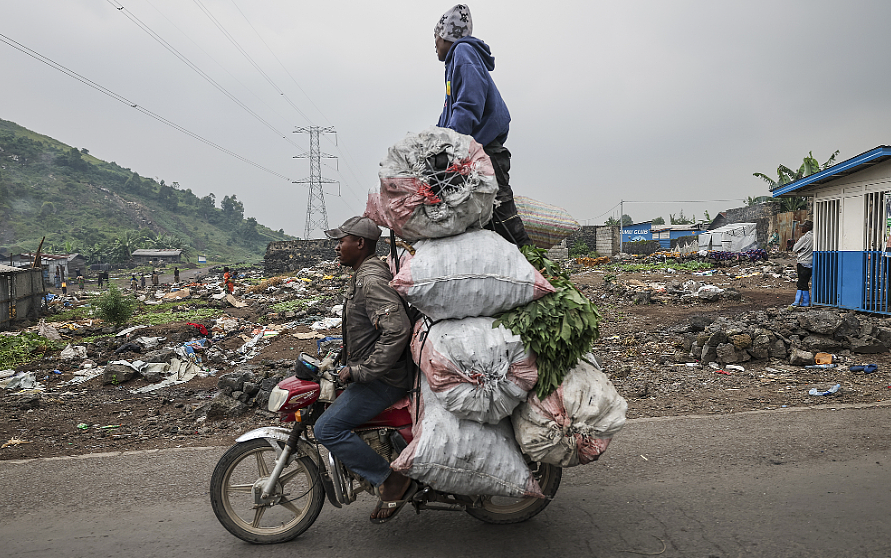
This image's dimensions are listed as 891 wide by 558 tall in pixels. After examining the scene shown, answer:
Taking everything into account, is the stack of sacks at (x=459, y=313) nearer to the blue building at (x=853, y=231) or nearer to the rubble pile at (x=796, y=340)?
the rubble pile at (x=796, y=340)

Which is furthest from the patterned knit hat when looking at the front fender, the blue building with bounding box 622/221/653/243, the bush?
the blue building with bounding box 622/221/653/243

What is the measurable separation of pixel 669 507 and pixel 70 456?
4.87 m

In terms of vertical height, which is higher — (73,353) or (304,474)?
(304,474)

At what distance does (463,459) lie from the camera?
2693 mm

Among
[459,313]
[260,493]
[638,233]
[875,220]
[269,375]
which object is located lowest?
[269,375]

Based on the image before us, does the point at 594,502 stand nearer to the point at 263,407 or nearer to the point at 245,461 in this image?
the point at 245,461

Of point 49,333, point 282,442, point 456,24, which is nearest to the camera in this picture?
point 282,442

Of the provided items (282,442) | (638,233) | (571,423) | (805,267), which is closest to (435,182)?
(571,423)

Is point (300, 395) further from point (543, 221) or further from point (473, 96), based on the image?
point (473, 96)

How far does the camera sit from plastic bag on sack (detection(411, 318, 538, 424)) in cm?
264

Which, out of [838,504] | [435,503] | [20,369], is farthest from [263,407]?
[20,369]

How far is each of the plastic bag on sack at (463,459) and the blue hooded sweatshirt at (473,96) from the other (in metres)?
1.73

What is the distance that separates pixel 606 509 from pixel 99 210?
118 meters

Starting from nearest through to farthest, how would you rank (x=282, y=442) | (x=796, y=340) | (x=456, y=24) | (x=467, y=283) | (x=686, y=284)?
(x=467, y=283) < (x=282, y=442) < (x=456, y=24) < (x=796, y=340) < (x=686, y=284)
